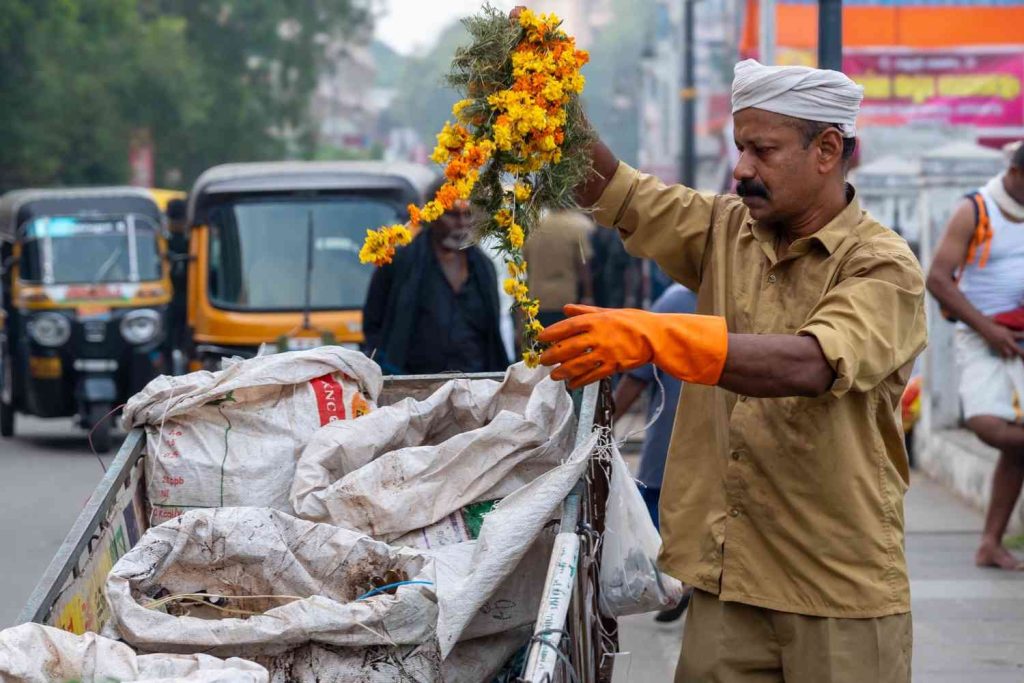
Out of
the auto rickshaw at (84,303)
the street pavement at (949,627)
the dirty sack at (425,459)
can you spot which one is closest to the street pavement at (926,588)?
the street pavement at (949,627)

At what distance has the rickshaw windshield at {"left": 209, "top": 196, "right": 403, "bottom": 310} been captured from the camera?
40.1 feet

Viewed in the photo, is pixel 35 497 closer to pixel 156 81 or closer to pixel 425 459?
pixel 425 459

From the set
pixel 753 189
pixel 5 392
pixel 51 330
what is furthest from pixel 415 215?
pixel 5 392

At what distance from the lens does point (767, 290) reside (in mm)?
3189

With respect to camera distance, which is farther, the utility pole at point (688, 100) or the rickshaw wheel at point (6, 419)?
the utility pole at point (688, 100)

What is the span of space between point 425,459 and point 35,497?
7.99 meters

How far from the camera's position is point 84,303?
13750 millimetres

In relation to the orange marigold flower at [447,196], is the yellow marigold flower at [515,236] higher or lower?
lower

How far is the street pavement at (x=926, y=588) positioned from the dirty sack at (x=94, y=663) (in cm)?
101

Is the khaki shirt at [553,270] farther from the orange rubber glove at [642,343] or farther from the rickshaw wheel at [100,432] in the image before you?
the orange rubber glove at [642,343]

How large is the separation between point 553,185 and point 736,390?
765mm

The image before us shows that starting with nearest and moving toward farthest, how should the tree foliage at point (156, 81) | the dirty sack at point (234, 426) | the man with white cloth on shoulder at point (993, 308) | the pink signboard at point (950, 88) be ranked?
the dirty sack at point (234, 426), the man with white cloth on shoulder at point (993, 308), the pink signboard at point (950, 88), the tree foliage at point (156, 81)

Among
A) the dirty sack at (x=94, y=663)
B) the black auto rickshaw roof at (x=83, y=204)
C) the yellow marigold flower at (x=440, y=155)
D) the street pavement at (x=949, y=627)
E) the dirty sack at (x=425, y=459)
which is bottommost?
the street pavement at (x=949, y=627)

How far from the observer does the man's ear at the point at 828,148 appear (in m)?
3.12
